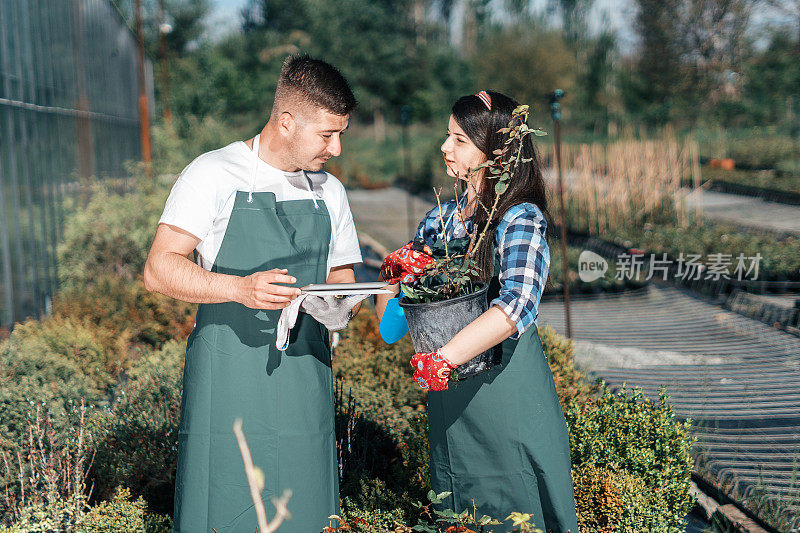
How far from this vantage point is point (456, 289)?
1829 millimetres

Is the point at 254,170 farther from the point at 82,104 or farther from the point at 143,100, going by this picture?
the point at 143,100

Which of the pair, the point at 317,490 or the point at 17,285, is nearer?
the point at 317,490

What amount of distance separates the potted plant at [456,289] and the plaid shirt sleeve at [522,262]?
0.06 metres

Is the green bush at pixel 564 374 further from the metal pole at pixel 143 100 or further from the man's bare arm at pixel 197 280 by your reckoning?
the metal pole at pixel 143 100

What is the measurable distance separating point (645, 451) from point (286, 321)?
1.72 metres

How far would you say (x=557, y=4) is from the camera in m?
55.8

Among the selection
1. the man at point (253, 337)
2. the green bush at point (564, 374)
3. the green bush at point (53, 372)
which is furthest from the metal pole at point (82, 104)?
the man at point (253, 337)

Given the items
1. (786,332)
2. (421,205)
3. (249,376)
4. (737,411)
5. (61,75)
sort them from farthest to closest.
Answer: (421,205) → (61,75) → (786,332) → (737,411) → (249,376)

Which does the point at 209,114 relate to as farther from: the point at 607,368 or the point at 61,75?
the point at 607,368

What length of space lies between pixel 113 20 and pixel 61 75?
7259 millimetres

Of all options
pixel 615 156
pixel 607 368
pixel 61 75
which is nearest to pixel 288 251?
pixel 607 368

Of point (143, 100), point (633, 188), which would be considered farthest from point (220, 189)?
point (143, 100)

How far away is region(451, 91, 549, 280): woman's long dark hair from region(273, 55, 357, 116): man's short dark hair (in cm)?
33

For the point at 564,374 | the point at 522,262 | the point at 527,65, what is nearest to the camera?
the point at 522,262
